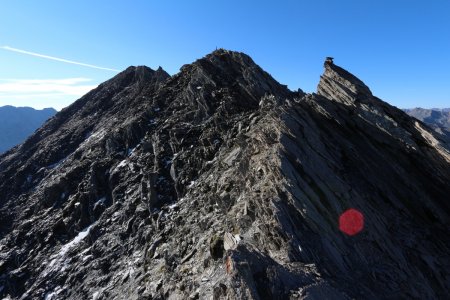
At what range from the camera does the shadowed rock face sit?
21.0 meters

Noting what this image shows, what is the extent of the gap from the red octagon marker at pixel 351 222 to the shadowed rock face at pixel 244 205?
0.39m

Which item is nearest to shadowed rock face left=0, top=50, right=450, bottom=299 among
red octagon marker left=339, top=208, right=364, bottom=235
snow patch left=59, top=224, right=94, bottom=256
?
snow patch left=59, top=224, right=94, bottom=256

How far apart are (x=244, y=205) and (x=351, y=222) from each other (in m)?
7.40

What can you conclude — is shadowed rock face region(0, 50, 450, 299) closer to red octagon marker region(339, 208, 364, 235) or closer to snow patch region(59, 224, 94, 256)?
snow patch region(59, 224, 94, 256)

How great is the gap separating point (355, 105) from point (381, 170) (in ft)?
22.0

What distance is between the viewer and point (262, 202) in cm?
2384

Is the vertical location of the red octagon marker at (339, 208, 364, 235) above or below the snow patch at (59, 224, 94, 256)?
below

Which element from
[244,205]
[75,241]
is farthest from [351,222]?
[75,241]

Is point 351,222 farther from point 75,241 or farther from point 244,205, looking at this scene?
point 75,241

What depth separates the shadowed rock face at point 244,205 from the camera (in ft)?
68.7

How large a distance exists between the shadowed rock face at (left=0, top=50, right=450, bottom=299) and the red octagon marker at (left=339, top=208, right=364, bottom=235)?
392 millimetres

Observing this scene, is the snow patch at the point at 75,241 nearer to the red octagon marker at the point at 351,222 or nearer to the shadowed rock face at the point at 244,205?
the shadowed rock face at the point at 244,205

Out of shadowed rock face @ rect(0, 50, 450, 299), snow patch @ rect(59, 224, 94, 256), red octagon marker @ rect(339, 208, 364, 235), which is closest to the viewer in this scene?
shadowed rock face @ rect(0, 50, 450, 299)

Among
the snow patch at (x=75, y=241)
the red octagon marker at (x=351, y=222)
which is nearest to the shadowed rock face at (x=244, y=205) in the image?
the snow patch at (x=75, y=241)
